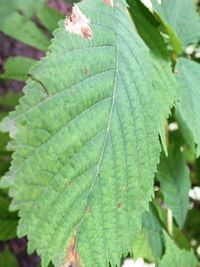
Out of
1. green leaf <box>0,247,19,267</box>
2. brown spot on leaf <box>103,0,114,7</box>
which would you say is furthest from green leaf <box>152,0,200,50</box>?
green leaf <box>0,247,19,267</box>

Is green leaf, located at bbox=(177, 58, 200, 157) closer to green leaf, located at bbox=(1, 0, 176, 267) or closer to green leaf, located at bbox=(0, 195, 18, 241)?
green leaf, located at bbox=(1, 0, 176, 267)

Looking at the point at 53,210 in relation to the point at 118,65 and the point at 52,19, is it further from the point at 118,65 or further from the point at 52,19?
the point at 52,19

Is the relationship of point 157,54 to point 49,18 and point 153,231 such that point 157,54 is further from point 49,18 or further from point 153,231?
point 49,18

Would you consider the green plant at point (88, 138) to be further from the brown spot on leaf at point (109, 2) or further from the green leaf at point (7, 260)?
the green leaf at point (7, 260)

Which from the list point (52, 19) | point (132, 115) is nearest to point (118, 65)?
point (132, 115)

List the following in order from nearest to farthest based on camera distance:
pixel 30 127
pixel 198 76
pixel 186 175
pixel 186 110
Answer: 1. pixel 30 127
2. pixel 186 110
3. pixel 198 76
4. pixel 186 175

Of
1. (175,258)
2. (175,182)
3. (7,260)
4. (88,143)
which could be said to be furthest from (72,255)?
(7,260)
